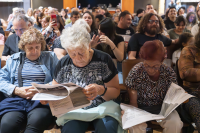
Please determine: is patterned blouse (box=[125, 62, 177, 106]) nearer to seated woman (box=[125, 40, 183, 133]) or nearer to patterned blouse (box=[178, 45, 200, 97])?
seated woman (box=[125, 40, 183, 133])

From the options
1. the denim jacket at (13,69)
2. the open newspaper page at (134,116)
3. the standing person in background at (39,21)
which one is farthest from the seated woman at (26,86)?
the standing person in background at (39,21)

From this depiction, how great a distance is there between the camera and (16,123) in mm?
1588

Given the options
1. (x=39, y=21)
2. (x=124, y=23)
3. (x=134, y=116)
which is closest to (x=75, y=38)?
(x=134, y=116)

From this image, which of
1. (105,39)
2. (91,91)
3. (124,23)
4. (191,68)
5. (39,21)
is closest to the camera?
(91,91)

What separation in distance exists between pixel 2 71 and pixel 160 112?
4.85 ft

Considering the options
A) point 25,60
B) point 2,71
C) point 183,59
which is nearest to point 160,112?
point 183,59

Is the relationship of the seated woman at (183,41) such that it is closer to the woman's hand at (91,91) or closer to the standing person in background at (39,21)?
the woman's hand at (91,91)

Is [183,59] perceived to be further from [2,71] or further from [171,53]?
[2,71]

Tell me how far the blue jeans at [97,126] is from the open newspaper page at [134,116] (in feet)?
0.28

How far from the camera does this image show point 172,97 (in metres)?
1.64

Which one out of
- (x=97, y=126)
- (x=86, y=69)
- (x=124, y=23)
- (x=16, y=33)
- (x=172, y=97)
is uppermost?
(x=124, y=23)

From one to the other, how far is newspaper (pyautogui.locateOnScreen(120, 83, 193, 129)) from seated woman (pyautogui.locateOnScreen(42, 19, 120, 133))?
11 centimetres

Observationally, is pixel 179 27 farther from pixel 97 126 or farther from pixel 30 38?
pixel 97 126

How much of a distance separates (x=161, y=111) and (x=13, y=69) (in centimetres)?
140
